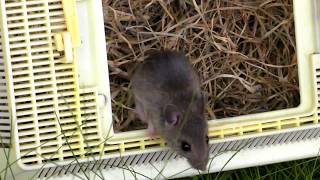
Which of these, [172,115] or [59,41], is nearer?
[59,41]

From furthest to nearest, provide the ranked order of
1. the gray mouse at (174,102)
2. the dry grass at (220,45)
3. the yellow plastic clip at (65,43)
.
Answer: the dry grass at (220,45) → the gray mouse at (174,102) → the yellow plastic clip at (65,43)

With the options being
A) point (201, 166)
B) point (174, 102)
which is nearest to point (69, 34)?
point (174, 102)

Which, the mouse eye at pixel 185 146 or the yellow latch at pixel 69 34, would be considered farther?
the mouse eye at pixel 185 146

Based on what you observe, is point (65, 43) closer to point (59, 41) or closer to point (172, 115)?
point (59, 41)

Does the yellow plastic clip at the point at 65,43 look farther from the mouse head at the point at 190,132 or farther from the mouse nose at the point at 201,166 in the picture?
the mouse nose at the point at 201,166

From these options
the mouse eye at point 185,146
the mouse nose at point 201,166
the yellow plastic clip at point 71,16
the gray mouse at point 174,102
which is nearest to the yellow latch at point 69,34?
the yellow plastic clip at point 71,16

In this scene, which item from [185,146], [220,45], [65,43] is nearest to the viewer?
[65,43]

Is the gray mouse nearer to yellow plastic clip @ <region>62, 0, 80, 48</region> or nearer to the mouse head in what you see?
the mouse head

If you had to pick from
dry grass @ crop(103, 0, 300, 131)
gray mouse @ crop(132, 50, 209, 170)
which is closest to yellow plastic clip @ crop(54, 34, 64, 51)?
gray mouse @ crop(132, 50, 209, 170)

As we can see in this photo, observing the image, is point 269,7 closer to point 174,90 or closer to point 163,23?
point 163,23
